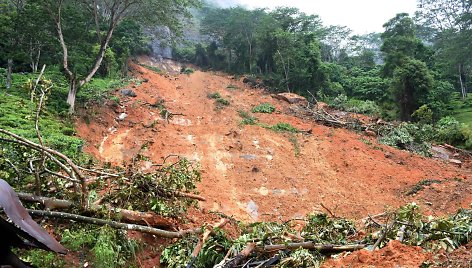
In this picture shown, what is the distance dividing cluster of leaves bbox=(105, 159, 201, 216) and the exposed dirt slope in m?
2.00

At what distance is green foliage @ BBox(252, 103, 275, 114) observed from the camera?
67.6ft

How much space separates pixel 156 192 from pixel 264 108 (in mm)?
15429

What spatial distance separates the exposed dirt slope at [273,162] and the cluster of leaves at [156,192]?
200cm

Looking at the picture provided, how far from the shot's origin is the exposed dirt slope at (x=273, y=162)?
9297 millimetres

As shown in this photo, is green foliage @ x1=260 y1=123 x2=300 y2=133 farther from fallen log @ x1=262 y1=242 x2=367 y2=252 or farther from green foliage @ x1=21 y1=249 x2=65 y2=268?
green foliage @ x1=21 y1=249 x2=65 y2=268

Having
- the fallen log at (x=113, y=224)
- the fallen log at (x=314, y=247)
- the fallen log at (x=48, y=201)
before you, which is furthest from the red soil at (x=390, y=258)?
the fallen log at (x=48, y=201)

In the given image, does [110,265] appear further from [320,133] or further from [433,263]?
[320,133]

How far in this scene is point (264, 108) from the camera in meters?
21.1

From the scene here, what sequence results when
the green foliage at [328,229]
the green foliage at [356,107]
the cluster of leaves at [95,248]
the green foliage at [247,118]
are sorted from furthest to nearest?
the green foliage at [356,107] < the green foliage at [247,118] < the green foliage at [328,229] < the cluster of leaves at [95,248]

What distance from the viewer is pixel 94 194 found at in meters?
5.87

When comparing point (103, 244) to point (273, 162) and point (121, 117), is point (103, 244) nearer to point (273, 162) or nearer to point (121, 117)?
point (273, 162)

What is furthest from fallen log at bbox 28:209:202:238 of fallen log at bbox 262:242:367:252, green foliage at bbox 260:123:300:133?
green foliage at bbox 260:123:300:133

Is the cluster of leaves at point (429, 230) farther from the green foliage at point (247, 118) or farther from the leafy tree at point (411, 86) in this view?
the leafy tree at point (411, 86)

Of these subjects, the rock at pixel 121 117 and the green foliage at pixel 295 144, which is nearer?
the green foliage at pixel 295 144
